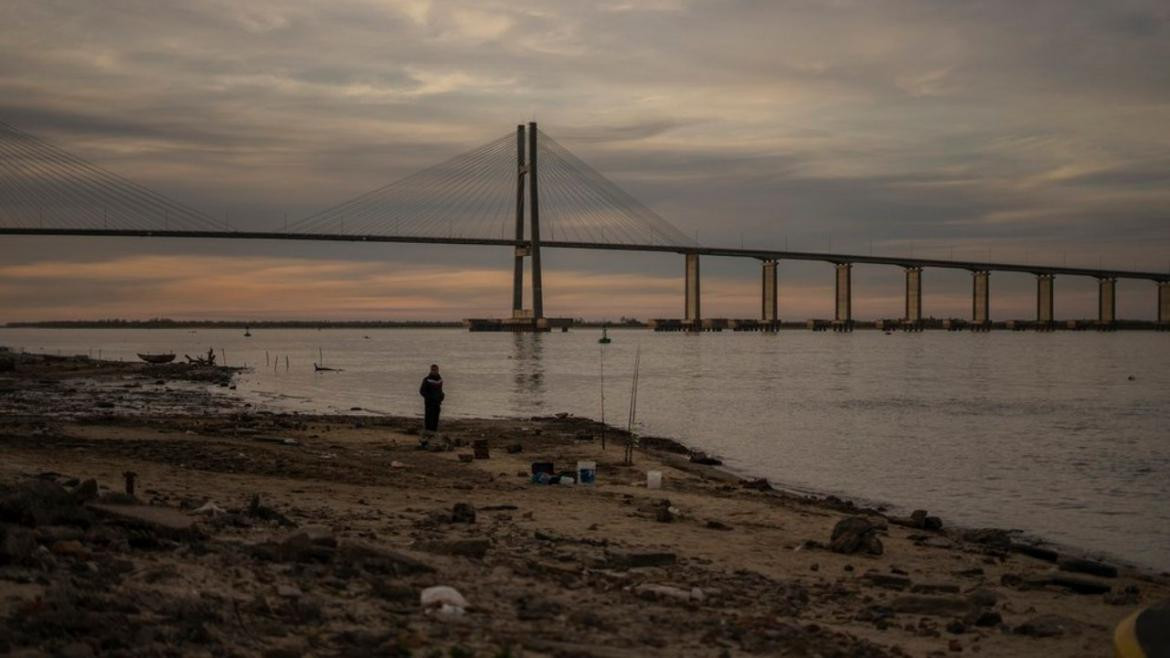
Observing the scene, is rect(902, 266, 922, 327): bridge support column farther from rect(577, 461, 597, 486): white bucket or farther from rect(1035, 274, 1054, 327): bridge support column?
rect(577, 461, 597, 486): white bucket

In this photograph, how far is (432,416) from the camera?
22.2 meters

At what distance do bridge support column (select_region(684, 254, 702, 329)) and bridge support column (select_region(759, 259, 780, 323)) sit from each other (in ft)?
34.7

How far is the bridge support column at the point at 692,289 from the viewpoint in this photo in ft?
474

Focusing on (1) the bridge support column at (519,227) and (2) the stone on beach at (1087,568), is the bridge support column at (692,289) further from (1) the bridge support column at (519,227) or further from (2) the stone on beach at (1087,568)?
(2) the stone on beach at (1087,568)

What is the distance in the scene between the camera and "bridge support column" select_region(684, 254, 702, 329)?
474 ft

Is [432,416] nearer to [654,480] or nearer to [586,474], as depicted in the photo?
[586,474]

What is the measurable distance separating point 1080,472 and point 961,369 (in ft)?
177

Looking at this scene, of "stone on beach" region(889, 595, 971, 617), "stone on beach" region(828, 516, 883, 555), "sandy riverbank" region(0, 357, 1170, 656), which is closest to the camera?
"sandy riverbank" region(0, 357, 1170, 656)

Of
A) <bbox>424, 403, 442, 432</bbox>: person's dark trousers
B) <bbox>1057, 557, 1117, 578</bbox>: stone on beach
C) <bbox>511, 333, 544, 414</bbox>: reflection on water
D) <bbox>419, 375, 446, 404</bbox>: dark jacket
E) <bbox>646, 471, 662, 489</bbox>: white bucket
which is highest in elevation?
<bbox>419, 375, 446, 404</bbox>: dark jacket

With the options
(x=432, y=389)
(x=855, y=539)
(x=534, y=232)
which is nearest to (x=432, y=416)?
(x=432, y=389)

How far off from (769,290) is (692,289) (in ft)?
48.7

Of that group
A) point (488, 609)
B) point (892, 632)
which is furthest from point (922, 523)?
point (488, 609)

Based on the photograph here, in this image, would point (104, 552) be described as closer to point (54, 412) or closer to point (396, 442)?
point (396, 442)

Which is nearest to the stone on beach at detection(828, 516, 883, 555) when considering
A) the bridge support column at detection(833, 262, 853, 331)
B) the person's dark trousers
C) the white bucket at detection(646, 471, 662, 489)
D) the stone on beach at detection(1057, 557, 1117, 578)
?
the stone on beach at detection(1057, 557, 1117, 578)
